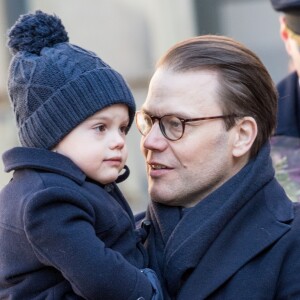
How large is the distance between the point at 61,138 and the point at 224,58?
2.04 feet

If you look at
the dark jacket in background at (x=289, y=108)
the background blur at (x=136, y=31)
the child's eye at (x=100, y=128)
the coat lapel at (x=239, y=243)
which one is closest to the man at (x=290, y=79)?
the dark jacket in background at (x=289, y=108)

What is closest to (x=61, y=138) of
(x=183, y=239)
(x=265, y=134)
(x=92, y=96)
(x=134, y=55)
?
(x=92, y=96)

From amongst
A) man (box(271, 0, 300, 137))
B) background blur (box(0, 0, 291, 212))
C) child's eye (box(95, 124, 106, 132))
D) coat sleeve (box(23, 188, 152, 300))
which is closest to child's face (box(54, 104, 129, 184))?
child's eye (box(95, 124, 106, 132))

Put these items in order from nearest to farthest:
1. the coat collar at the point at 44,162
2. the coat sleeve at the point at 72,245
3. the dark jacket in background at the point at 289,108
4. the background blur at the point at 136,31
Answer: the coat sleeve at the point at 72,245, the coat collar at the point at 44,162, the dark jacket in background at the point at 289,108, the background blur at the point at 136,31

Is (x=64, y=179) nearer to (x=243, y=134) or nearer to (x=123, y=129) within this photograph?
(x=123, y=129)

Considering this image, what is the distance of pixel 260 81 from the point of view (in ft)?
11.4

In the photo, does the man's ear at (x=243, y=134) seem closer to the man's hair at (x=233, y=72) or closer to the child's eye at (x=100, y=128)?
the man's hair at (x=233, y=72)

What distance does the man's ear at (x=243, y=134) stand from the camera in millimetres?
3457

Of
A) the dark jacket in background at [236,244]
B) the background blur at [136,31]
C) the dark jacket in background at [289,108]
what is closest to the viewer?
the dark jacket in background at [236,244]

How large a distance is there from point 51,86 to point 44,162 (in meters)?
0.23

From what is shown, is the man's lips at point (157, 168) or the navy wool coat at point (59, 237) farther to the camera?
the man's lips at point (157, 168)

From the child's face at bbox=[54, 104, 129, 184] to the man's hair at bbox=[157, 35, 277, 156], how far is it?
1.12 ft

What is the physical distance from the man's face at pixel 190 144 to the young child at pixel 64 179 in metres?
0.17

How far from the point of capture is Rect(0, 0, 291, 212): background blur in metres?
8.02
